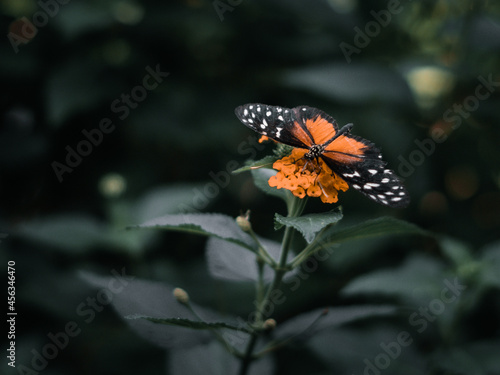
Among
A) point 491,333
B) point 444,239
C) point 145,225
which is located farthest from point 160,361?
point 491,333

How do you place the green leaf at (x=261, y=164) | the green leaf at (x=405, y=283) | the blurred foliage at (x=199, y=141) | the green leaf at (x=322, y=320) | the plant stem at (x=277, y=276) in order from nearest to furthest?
the green leaf at (x=261, y=164) → the plant stem at (x=277, y=276) → the green leaf at (x=322, y=320) → the green leaf at (x=405, y=283) → the blurred foliage at (x=199, y=141)

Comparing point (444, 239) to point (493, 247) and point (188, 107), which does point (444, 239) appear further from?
point (188, 107)

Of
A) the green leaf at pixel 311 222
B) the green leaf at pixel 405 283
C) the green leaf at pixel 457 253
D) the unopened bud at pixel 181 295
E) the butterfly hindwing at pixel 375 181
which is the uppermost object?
the butterfly hindwing at pixel 375 181

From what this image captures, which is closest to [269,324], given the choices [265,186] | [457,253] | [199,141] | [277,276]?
[277,276]

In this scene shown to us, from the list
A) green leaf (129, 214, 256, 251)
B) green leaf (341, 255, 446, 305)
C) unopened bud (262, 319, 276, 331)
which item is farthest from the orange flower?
green leaf (341, 255, 446, 305)

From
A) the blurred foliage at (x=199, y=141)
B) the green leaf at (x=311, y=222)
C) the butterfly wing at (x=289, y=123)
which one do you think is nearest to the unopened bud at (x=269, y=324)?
the green leaf at (x=311, y=222)

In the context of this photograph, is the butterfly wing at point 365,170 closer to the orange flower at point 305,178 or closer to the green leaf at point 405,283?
the orange flower at point 305,178

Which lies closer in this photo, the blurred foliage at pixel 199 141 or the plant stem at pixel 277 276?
the plant stem at pixel 277 276
